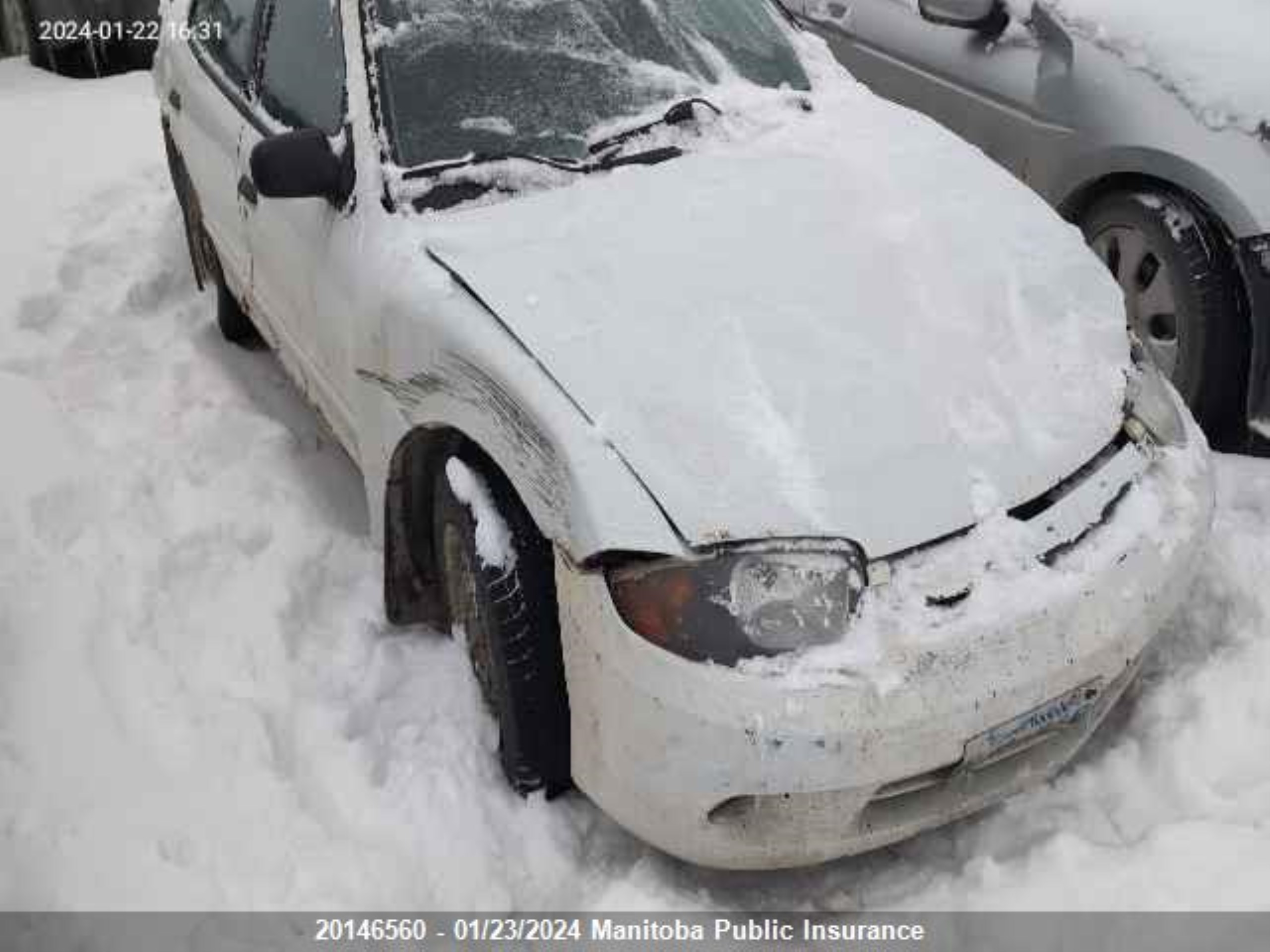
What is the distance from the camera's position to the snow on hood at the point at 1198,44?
3293mm

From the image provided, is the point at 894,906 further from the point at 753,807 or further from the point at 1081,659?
the point at 1081,659

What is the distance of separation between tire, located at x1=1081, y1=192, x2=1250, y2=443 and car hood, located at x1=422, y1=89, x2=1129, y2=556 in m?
0.73

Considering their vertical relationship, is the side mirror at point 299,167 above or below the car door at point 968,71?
above

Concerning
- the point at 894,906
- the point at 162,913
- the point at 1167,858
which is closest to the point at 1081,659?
the point at 1167,858

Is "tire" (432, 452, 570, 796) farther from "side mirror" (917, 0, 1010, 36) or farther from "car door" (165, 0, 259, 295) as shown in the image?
"side mirror" (917, 0, 1010, 36)

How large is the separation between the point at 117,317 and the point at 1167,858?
153 inches

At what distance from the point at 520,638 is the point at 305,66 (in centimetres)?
170

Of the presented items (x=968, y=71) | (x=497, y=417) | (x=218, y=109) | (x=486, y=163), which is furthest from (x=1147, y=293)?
(x=218, y=109)

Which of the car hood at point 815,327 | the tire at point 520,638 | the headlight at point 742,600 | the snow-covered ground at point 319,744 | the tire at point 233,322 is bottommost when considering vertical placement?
the tire at point 233,322

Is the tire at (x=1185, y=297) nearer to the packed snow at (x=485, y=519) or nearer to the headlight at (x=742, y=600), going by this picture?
the headlight at (x=742, y=600)

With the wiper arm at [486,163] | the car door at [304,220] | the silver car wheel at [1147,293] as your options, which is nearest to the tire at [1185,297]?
the silver car wheel at [1147,293]

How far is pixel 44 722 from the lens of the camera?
2.68 metres

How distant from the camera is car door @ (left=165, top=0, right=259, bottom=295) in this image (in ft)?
11.6

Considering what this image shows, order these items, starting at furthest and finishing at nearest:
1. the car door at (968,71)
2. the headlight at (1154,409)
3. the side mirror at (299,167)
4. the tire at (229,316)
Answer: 1. the tire at (229,316)
2. the car door at (968,71)
3. the side mirror at (299,167)
4. the headlight at (1154,409)
